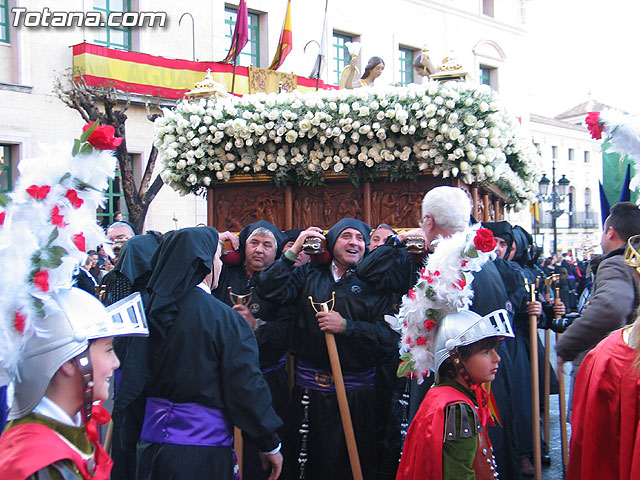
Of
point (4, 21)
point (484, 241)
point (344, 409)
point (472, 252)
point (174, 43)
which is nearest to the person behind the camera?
point (484, 241)

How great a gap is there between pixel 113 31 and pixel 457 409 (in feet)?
58.9

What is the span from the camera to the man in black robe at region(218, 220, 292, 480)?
4.74 meters

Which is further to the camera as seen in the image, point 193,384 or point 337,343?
point 337,343

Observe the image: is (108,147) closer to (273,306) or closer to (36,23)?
(273,306)

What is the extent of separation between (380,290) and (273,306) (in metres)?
0.82

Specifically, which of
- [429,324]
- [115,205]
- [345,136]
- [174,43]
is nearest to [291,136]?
[345,136]

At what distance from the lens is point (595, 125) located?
10.7 ft

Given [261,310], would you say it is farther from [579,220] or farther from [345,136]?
[579,220]

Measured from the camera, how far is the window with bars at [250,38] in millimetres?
20719

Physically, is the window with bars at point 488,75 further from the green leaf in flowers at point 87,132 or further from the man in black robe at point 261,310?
the green leaf in flowers at point 87,132

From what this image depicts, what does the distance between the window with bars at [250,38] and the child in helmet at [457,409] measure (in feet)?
61.5

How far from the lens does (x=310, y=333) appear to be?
4629mm

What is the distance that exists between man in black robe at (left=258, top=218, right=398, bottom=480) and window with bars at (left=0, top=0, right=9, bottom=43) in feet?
48.9

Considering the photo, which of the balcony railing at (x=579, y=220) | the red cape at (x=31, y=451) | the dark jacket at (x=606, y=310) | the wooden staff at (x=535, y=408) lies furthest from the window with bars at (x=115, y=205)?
the balcony railing at (x=579, y=220)
